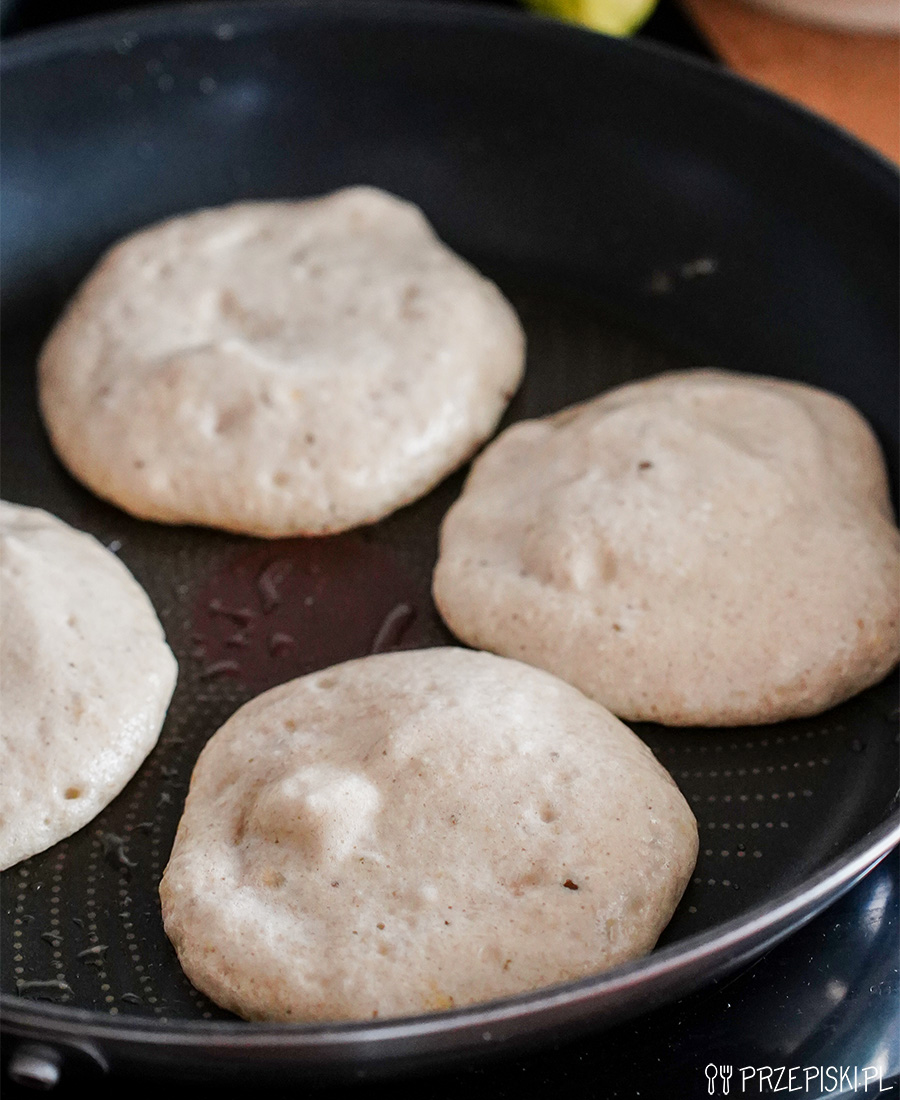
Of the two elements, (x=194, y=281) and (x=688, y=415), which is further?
(x=194, y=281)

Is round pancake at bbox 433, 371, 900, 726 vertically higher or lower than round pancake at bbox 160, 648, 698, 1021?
higher

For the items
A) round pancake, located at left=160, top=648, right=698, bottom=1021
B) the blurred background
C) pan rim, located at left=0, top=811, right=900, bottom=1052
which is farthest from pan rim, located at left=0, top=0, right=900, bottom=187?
pan rim, located at left=0, top=811, right=900, bottom=1052

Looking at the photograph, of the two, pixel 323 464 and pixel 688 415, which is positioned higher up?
pixel 688 415

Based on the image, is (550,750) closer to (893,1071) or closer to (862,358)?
(893,1071)

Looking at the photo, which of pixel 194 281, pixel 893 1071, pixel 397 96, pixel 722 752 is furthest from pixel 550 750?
pixel 397 96

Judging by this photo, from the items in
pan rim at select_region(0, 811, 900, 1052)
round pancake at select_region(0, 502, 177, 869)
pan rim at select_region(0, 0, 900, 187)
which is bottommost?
round pancake at select_region(0, 502, 177, 869)

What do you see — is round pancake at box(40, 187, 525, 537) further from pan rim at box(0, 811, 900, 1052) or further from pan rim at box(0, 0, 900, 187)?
pan rim at box(0, 811, 900, 1052)
